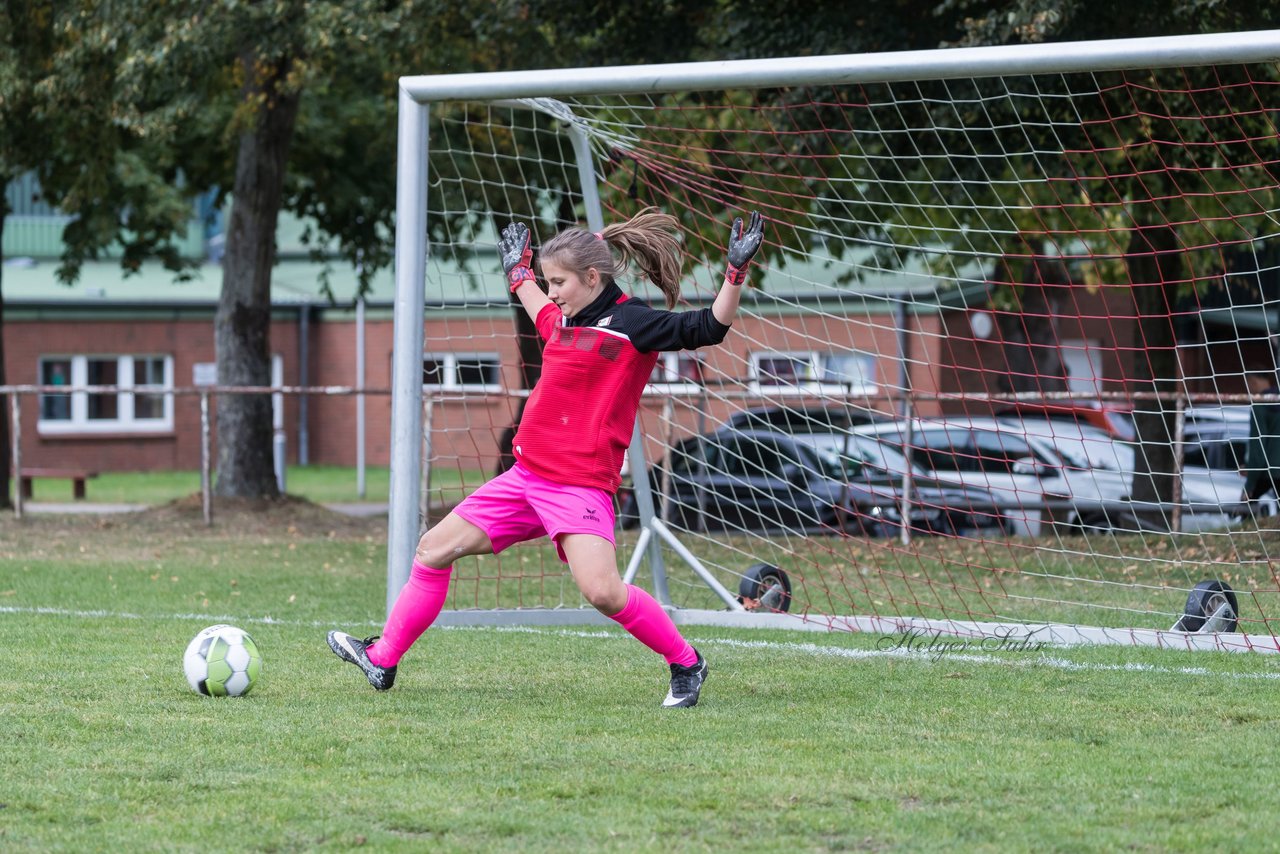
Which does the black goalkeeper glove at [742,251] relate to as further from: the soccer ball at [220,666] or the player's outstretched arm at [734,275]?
the soccer ball at [220,666]

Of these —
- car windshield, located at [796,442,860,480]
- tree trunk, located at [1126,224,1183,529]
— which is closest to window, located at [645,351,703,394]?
car windshield, located at [796,442,860,480]

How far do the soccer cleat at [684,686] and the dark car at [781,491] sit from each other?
4232 mm

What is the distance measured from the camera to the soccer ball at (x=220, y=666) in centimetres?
575

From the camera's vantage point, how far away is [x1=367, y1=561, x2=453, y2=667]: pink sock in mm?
5820

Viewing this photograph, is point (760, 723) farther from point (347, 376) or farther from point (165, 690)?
point (347, 376)

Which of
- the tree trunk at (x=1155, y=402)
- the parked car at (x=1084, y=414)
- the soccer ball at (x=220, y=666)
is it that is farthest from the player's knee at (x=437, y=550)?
the parked car at (x=1084, y=414)

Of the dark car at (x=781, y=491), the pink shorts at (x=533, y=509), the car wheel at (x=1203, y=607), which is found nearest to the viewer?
the pink shorts at (x=533, y=509)

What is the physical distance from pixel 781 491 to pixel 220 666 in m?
7.06

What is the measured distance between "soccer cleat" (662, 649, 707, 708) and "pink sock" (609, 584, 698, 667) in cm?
3

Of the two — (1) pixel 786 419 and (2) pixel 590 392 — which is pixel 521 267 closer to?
(2) pixel 590 392

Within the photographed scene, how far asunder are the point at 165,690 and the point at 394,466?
1.84m

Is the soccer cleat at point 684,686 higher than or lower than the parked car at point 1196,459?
lower

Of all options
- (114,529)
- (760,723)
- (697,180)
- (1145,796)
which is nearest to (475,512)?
(760,723)

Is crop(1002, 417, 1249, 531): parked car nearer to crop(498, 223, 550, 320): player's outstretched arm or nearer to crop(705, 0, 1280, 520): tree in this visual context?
crop(705, 0, 1280, 520): tree
